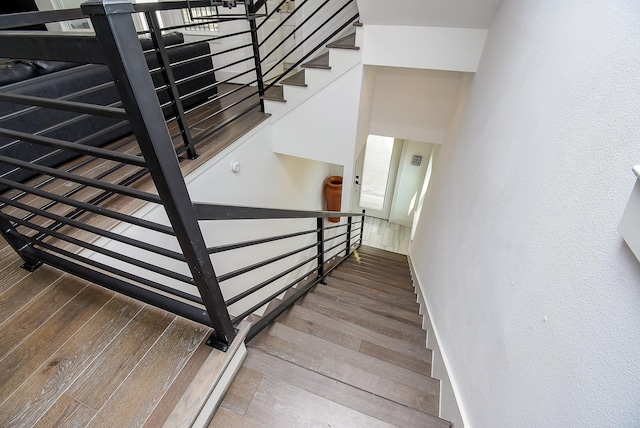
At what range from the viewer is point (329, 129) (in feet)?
9.42

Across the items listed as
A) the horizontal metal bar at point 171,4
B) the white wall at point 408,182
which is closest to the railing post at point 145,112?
the horizontal metal bar at point 171,4

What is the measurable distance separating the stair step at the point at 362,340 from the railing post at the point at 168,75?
1414 millimetres

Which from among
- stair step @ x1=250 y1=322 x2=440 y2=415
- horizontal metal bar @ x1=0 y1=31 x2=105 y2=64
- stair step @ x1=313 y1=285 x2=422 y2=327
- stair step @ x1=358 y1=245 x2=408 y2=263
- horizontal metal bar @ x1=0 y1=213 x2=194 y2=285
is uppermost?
horizontal metal bar @ x1=0 y1=31 x2=105 y2=64

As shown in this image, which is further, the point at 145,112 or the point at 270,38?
the point at 270,38

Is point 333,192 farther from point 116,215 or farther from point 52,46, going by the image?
point 52,46

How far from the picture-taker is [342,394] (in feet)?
3.63

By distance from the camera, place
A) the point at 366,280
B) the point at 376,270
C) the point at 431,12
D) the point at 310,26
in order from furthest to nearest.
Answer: the point at 310,26
the point at 376,270
the point at 366,280
the point at 431,12

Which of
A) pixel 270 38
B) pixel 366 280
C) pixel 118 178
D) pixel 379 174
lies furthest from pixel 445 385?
pixel 270 38

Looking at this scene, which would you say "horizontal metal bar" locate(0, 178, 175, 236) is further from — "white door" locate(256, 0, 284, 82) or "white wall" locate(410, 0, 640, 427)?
"white door" locate(256, 0, 284, 82)

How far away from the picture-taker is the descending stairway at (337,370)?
1022mm

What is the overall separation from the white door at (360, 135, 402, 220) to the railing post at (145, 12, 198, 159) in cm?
371

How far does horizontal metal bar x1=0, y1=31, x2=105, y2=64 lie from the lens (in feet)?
1.80

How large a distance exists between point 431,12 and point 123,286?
2502 mm

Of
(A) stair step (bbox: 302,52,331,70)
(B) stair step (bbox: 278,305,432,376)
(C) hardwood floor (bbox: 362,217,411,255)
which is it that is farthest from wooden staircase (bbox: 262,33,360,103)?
(C) hardwood floor (bbox: 362,217,411,255)
